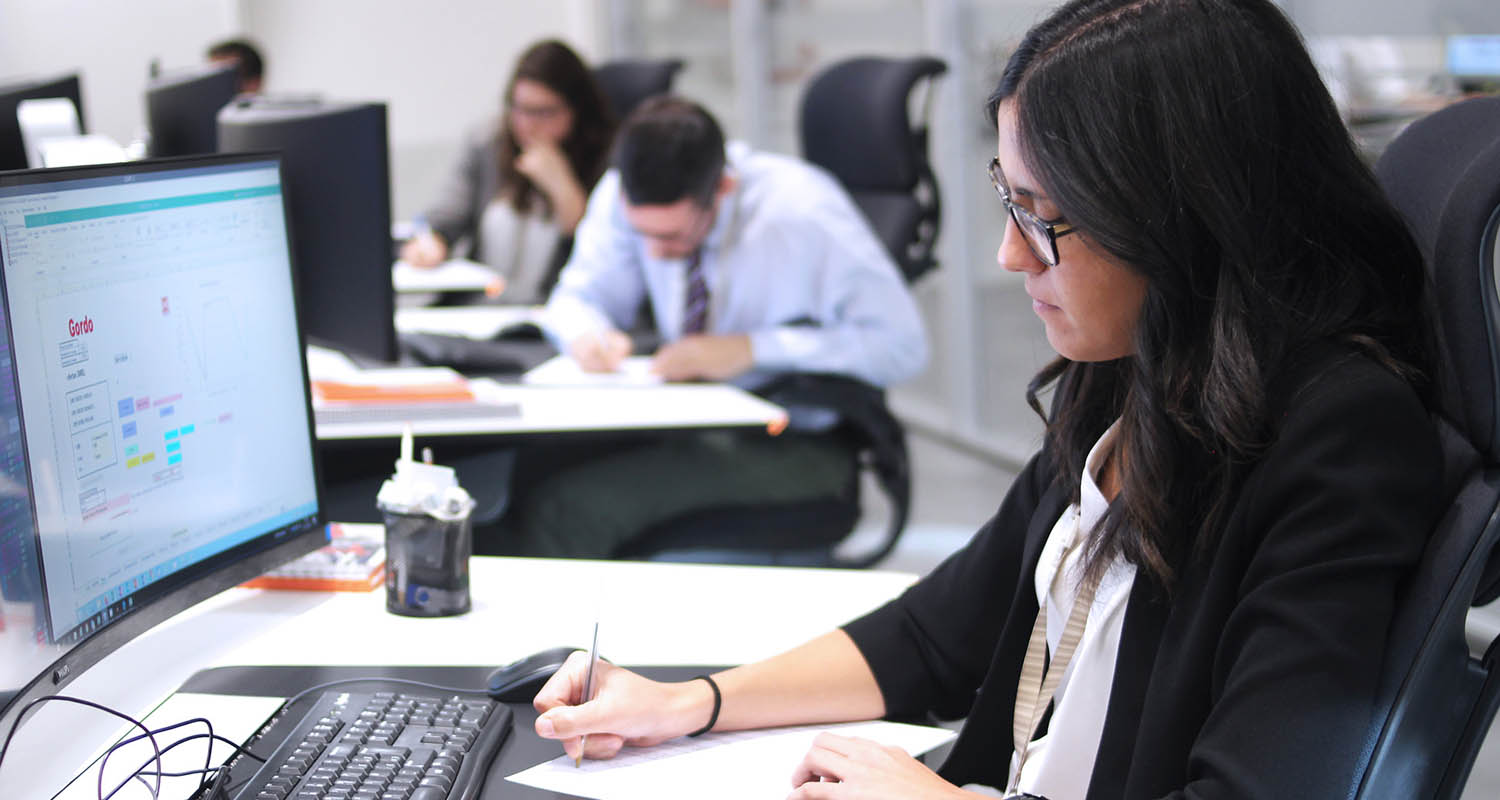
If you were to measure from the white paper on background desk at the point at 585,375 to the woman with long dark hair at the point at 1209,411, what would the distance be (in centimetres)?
129

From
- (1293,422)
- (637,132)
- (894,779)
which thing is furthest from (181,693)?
(637,132)

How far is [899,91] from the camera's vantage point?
266 centimetres

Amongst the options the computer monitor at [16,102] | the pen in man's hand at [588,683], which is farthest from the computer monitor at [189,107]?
the pen in man's hand at [588,683]

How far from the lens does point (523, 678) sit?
1102 mm

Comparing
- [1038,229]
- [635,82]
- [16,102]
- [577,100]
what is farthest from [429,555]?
[635,82]

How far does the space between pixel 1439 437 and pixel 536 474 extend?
67.9 inches

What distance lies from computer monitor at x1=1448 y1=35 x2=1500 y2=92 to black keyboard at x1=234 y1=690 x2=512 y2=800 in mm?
2176

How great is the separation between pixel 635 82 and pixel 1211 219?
3302mm

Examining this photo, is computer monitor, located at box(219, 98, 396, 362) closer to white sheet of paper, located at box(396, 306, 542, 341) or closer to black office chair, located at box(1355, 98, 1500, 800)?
white sheet of paper, located at box(396, 306, 542, 341)

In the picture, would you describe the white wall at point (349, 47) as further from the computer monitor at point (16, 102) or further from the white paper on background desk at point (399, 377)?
the white paper on background desk at point (399, 377)

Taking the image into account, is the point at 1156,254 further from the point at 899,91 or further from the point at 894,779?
the point at 899,91

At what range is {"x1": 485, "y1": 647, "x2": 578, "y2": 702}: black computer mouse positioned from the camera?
3.61ft

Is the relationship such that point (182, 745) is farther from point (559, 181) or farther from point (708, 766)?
point (559, 181)

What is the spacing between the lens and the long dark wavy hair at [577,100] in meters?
3.72
